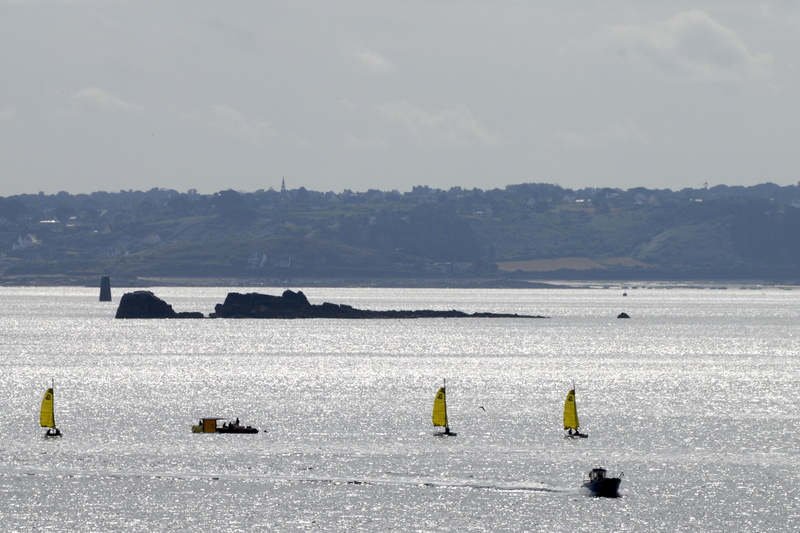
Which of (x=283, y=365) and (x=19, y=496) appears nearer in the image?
(x=19, y=496)

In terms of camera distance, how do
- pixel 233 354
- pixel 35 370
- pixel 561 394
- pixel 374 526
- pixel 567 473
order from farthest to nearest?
1. pixel 233 354
2. pixel 35 370
3. pixel 561 394
4. pixel 567 473
5. pixel 374 526

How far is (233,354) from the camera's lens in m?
183

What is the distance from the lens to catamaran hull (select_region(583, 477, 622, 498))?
2736 inches

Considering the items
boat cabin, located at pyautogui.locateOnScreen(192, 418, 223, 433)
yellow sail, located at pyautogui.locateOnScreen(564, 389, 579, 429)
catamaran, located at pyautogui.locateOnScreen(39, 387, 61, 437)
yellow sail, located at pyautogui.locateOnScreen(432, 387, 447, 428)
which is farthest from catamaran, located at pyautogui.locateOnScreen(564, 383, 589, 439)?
catamaran, located at pyautogui.locateOnScreen(39, 387, 61, 437)

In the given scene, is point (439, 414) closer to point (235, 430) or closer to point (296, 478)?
point (235, 430)

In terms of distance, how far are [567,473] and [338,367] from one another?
85127 millimetres

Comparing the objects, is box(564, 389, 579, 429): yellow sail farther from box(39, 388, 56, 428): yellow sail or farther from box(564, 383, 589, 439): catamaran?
box(39, 388, 56, 428): yellow sail

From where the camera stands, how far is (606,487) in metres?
69.6

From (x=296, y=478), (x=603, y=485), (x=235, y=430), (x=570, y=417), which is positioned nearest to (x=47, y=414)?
(x=235, y=430)

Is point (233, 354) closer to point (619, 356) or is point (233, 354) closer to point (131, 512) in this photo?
point (619, 356)

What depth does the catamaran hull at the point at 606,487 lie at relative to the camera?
69.5 metres

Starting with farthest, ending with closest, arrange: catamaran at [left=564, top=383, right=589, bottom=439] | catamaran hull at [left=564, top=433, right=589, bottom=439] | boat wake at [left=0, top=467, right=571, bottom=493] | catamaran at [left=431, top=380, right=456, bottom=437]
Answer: catamaran hull at [left=564, top=433, right=589, bottom=439]
catamaran at [left=431, top=380, right=456, bottom=437]
catamaran at [left=564, top=383, right=589, bottom=439]
boat wake at [left=0, top=467, right=571, bottom=493]

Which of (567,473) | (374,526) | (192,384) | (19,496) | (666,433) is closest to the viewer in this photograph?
(374,526)

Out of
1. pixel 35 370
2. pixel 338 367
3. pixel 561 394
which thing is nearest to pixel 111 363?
pixel 35 370
